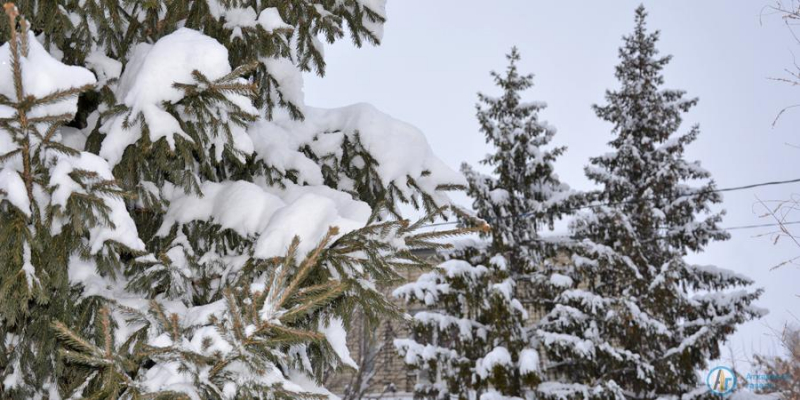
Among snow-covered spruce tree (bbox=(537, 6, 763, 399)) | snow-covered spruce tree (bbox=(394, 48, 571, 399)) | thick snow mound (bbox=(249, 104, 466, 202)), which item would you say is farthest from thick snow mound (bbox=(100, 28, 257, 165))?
snow-covered spruce tree (bbox=(537, 6, 763, 399))

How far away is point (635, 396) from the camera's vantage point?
40.3ft

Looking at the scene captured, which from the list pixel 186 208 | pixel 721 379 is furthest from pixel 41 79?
pixel 721 379

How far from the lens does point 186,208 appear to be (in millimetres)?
3645

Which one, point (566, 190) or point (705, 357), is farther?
point (566, 190)

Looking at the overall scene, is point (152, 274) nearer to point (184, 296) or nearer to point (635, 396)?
point (184, 296)

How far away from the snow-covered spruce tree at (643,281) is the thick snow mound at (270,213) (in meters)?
8.89

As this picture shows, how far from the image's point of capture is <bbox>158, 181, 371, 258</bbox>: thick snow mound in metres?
3.14

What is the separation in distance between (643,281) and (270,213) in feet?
34.5

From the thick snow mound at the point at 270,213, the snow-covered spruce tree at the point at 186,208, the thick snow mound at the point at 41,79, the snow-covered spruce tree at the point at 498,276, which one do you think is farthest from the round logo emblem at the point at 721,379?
the thick snow mound at the point at 41,79

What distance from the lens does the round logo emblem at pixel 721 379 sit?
36.2 feet

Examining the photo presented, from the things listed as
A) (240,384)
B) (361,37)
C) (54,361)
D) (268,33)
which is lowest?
(240,384)

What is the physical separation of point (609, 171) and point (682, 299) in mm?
3270

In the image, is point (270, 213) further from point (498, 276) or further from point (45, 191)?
point (498, 276)

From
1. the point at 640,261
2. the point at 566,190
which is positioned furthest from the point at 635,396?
the point at 566,190
